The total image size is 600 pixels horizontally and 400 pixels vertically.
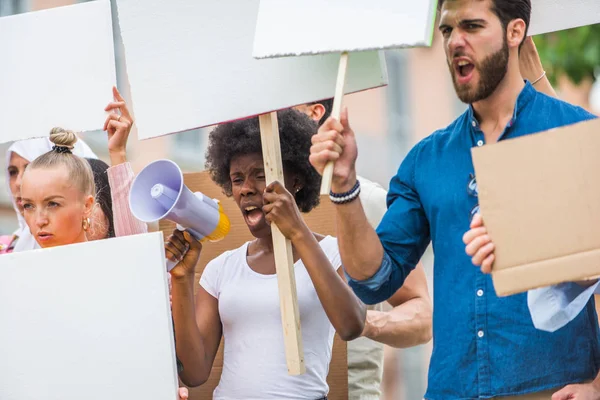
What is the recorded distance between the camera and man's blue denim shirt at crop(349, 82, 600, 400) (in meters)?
3.07

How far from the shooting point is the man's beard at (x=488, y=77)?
3.23 meters

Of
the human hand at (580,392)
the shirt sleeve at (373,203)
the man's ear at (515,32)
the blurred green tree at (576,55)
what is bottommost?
the human hand at (580,392)

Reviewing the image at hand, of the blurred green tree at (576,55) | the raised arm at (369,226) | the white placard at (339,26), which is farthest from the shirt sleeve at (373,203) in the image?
the blurred green tree at (576,55)

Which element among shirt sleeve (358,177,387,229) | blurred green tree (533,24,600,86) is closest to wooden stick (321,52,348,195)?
shirt sleeve (358,177,387,229)

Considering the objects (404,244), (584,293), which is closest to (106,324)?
(404,244)

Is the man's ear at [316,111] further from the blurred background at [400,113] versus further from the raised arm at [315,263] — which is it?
the blurred background at [400,113]

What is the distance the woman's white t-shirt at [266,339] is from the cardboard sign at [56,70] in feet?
2.60

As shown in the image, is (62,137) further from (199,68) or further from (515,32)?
(515,32)

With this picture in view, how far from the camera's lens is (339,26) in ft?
10.5

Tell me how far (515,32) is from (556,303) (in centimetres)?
83

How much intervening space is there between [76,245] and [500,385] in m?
1.34

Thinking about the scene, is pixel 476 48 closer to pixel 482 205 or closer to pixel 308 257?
pixel 482 205

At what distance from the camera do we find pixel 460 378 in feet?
10.3

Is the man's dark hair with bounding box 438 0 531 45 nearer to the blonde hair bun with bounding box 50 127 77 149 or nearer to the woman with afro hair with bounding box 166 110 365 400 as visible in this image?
the woman with afro hair with bounding box 166 110 365 400
